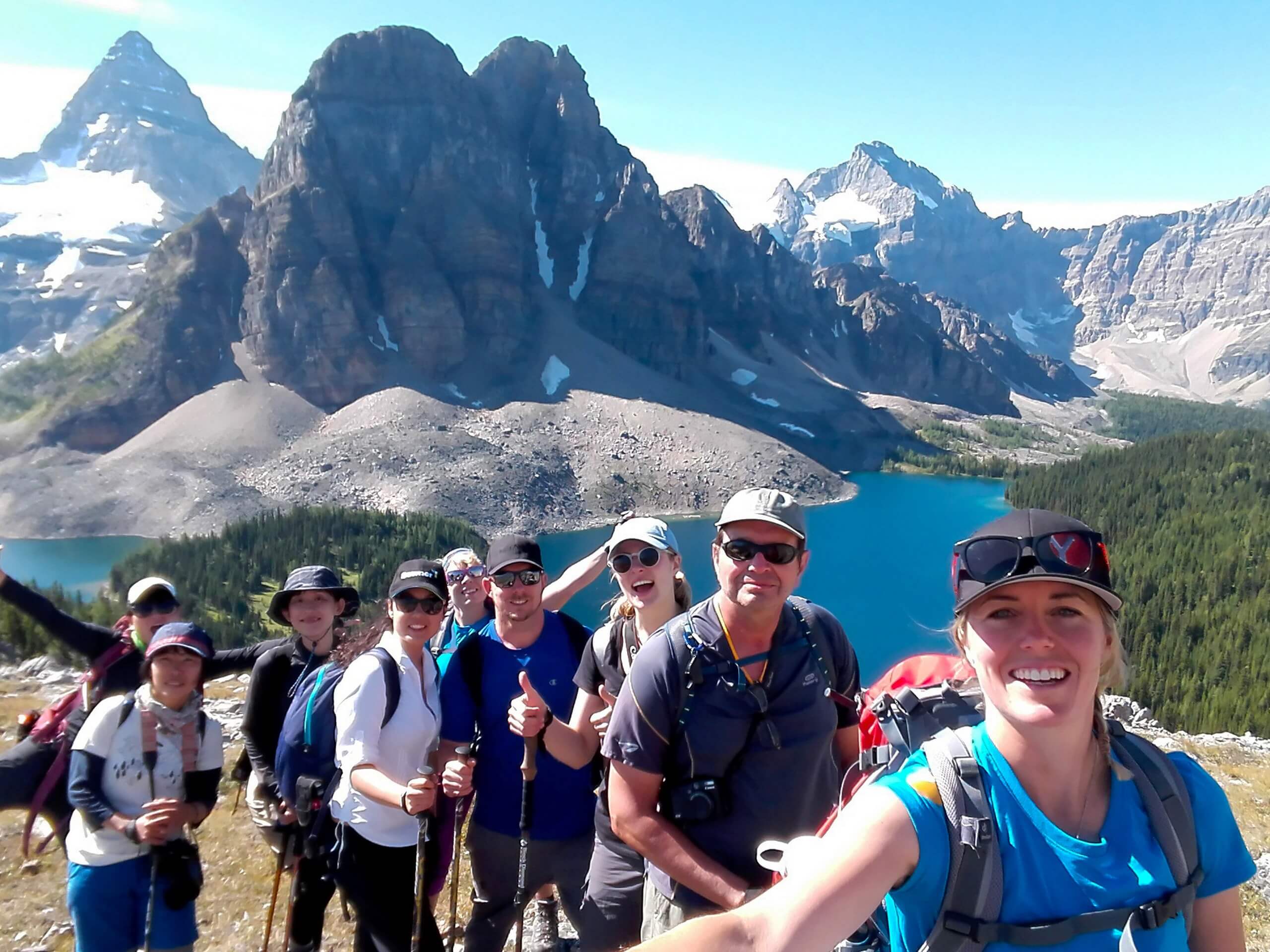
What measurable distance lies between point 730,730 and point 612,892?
184cm

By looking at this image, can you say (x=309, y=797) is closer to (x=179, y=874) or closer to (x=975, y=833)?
(x=179, y=874)

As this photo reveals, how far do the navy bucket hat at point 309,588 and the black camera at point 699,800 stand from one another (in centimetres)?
337

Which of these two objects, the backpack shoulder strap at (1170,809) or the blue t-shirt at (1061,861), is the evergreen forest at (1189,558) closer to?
the backpack shoulder strap at (1170,809)

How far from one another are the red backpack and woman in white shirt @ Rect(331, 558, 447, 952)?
94.0 inches

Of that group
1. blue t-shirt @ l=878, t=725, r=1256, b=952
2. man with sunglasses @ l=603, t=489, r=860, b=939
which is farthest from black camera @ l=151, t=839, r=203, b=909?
blue t-shirt @ l=878, t=725, r=1256, b=952

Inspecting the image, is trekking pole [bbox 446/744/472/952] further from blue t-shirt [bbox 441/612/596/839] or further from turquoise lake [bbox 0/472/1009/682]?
turquoise lake [bbox 0/472/1009/682]

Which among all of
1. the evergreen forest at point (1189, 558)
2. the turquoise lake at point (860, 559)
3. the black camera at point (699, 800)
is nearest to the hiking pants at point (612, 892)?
the black camera at point (699, 800)

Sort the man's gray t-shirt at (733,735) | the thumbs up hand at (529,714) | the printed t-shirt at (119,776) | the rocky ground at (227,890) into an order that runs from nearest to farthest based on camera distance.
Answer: the man's gray t-shirt at (733,735), the thumbs up hand at (529,714), the printed t-shirt at (119,776), the rocky ground at (227,890)

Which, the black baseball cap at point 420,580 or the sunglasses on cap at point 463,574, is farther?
the sunglasses on cap at point 463,574

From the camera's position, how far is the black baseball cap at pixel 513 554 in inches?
220

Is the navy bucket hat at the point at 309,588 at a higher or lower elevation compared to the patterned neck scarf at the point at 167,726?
higher

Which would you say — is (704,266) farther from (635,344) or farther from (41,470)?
(41,470)

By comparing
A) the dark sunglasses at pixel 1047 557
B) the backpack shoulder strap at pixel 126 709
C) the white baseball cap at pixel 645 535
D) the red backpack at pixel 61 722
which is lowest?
the red backpack at pixel 61 722

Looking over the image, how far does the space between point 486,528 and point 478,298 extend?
55526mm
